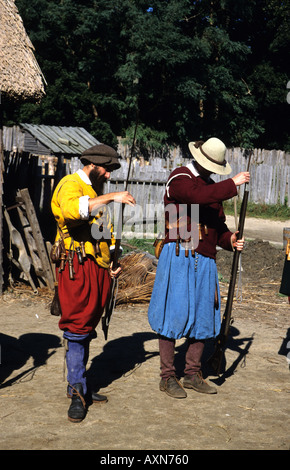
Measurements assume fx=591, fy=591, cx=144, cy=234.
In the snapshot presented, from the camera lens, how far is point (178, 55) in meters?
26.0

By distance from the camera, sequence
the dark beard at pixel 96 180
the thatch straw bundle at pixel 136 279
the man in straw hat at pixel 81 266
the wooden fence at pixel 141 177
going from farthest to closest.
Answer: the wooden fence at pixel 141 177 → the thatch straw bundle at pixel 136 279 → the dark beard at pixel 96 180 → the man in straw hat at pixel 81 266

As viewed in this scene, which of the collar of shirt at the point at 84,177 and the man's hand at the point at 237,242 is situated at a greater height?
the collar of shirt at the point at 84,177

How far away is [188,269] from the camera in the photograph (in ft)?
15.0

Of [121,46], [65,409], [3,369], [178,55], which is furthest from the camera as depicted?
[121,46]

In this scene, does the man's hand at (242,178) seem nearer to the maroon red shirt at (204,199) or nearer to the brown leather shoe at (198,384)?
the maroon red shirt at (204,199)

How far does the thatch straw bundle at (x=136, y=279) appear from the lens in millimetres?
7926

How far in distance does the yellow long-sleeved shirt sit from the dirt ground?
112cm

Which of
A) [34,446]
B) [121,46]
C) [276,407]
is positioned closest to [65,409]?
[34,446]

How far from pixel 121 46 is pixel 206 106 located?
16.9ft

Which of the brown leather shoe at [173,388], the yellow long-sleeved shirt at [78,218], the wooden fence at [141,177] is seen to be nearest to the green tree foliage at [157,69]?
the wooden fence at [141,177]

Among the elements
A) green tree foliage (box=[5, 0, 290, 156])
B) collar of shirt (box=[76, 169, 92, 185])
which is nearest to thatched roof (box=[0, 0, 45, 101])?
collar of shirt (box=[76, 169, 92, 185])

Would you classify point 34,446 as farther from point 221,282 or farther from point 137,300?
point 221,282

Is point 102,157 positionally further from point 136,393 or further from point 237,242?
point 136,393

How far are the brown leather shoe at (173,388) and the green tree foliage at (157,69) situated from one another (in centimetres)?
2284
